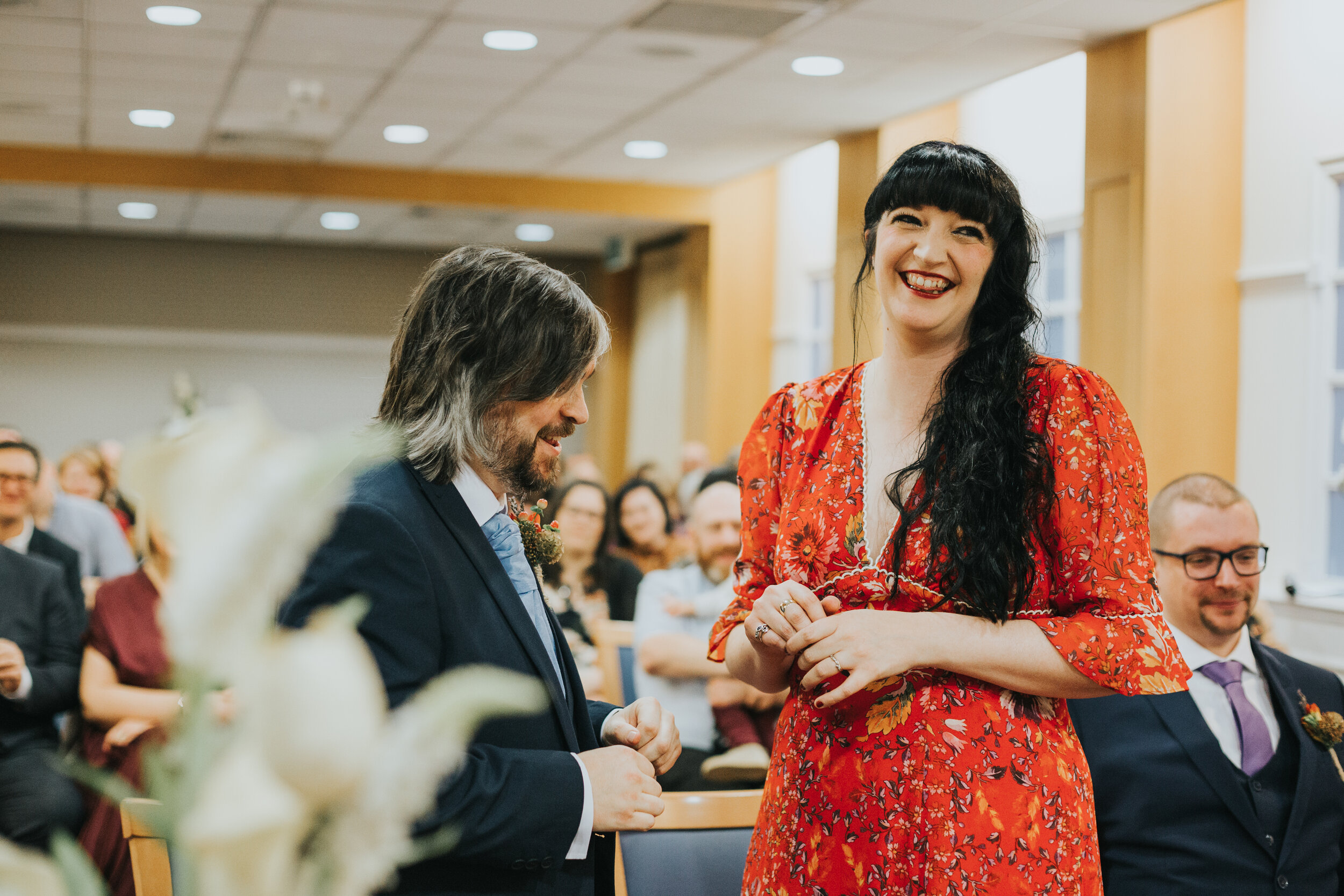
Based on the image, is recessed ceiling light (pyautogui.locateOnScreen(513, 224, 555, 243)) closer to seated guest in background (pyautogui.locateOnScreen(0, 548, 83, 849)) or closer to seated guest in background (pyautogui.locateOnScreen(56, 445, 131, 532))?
seated guest in background (pyautogui.locateOnScreen(56, 445, 131, 532))

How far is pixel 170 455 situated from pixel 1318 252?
5.82 metres

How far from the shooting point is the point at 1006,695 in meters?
1.46

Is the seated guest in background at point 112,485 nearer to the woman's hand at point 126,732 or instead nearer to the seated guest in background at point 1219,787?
A: the woman's hand at point 126,732

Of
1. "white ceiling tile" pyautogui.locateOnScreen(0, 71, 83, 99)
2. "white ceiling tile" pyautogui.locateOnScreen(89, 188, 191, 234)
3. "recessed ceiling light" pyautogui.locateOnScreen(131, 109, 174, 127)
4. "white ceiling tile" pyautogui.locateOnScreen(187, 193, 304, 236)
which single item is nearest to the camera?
"white ceiling tile" pyautogui.locateOnScreen(0, 71, 83, 99)

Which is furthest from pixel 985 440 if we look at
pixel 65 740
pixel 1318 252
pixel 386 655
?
pixel 1318 252

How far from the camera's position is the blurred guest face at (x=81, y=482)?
27.2 ft

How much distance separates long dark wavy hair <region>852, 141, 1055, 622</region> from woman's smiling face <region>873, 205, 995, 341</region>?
0.04 ft

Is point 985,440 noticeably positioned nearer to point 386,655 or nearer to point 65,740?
point 386,655

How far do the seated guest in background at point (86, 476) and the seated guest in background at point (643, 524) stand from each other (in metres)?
3.92

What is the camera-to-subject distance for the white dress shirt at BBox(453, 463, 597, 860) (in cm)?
136

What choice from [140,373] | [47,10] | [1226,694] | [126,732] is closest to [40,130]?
[47,10]

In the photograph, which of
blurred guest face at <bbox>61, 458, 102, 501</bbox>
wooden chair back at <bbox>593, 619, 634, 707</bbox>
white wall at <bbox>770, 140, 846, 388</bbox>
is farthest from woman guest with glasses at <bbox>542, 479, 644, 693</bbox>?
white wall at <bbox>770, 140, 846, 388</bbox>

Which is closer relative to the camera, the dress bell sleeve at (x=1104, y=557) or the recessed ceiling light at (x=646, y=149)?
the dress bell sleeve at (x=1104, y=557)

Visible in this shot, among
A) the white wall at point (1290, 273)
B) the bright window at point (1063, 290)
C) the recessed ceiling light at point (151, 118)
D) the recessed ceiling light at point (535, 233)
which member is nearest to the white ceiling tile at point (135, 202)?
the recessed ceiling light at point (151, 118)
